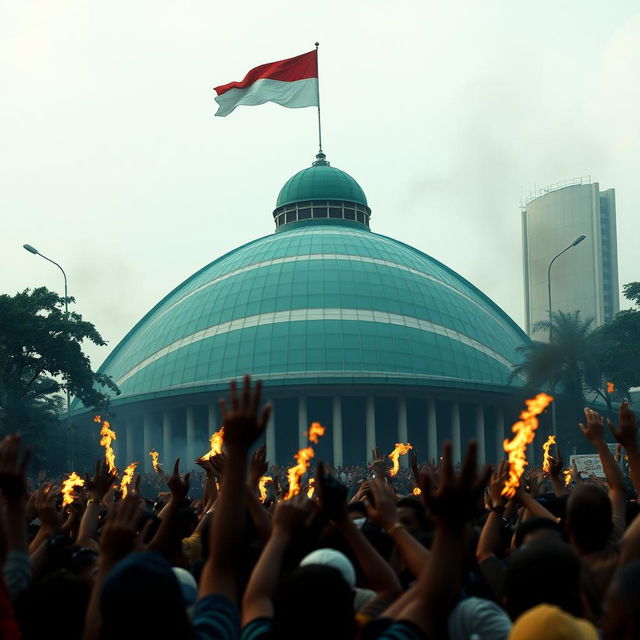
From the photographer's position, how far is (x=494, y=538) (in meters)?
6.16

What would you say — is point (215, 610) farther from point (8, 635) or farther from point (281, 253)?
point (281, 253)

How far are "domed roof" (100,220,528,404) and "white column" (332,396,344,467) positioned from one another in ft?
7.67

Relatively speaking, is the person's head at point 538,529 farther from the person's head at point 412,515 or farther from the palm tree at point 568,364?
the palm tree at point 568,364

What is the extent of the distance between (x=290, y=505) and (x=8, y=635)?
1524mm

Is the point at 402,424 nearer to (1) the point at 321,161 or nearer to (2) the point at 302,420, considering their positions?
(2) the point at 302,420

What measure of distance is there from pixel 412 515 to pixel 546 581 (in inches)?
125

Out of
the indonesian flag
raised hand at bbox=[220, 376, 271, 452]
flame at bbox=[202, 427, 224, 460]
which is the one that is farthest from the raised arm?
the indonesian flag

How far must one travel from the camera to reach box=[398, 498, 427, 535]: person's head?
263 inches

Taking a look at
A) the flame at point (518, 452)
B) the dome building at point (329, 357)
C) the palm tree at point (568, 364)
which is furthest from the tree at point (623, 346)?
the flame at point (518, 452)

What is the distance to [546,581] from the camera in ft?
11.9

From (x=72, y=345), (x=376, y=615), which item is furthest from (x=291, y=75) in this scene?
(x=376, y=615)

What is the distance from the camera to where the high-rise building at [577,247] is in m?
135

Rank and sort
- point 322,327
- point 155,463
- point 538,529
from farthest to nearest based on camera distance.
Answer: point 322,327 → point 155,463 → point 538,529

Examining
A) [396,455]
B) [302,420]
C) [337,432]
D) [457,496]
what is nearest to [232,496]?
[457,496]
